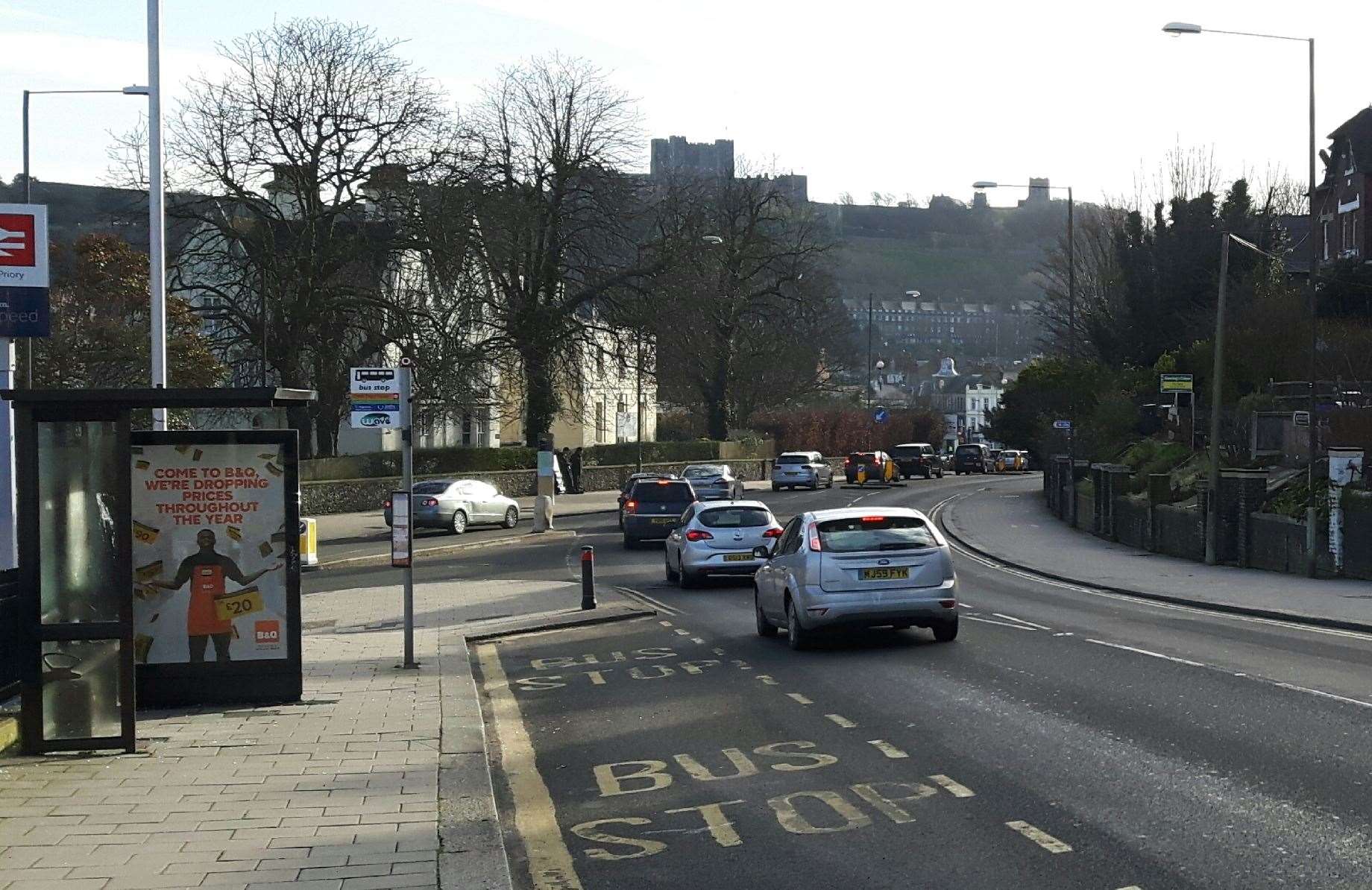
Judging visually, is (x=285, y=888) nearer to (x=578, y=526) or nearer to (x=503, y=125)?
(x=578, y=526)

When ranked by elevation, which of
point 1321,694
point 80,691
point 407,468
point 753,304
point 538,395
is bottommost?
point 1321,694

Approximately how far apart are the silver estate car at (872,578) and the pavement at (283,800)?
391cm

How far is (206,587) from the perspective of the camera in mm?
12094

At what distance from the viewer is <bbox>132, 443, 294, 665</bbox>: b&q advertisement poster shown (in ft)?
39.7

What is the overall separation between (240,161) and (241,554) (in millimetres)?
33803

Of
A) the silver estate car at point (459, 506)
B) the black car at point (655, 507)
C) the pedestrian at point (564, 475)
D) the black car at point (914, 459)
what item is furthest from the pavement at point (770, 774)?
the black car at point (914, 459)

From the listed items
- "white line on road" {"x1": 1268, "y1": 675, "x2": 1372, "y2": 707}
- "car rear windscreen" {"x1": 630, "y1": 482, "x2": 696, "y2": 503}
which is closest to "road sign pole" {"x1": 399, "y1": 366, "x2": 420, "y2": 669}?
"white line on road" {"x1": 1268, "y1": 675, "x2": 1372, "y2": 707}

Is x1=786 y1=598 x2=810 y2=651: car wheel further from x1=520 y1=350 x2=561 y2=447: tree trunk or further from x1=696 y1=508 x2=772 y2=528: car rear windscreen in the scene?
x1=520 y1=350 x2=561 y2=447: tree trunk

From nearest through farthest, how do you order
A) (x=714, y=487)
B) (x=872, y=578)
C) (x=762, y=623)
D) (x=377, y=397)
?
(x=377, y=397) → (x=872, y=578) → (x=762, y=623) → (x=714, y=487)

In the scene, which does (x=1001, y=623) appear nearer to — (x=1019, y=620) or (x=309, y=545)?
(x=1019, y=620)

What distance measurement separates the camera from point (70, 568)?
10.3 m

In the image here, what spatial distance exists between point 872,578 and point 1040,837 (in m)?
8.61

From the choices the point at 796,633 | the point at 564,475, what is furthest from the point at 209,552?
the point at 564,475

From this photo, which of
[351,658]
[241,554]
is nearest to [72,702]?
[241,554]
